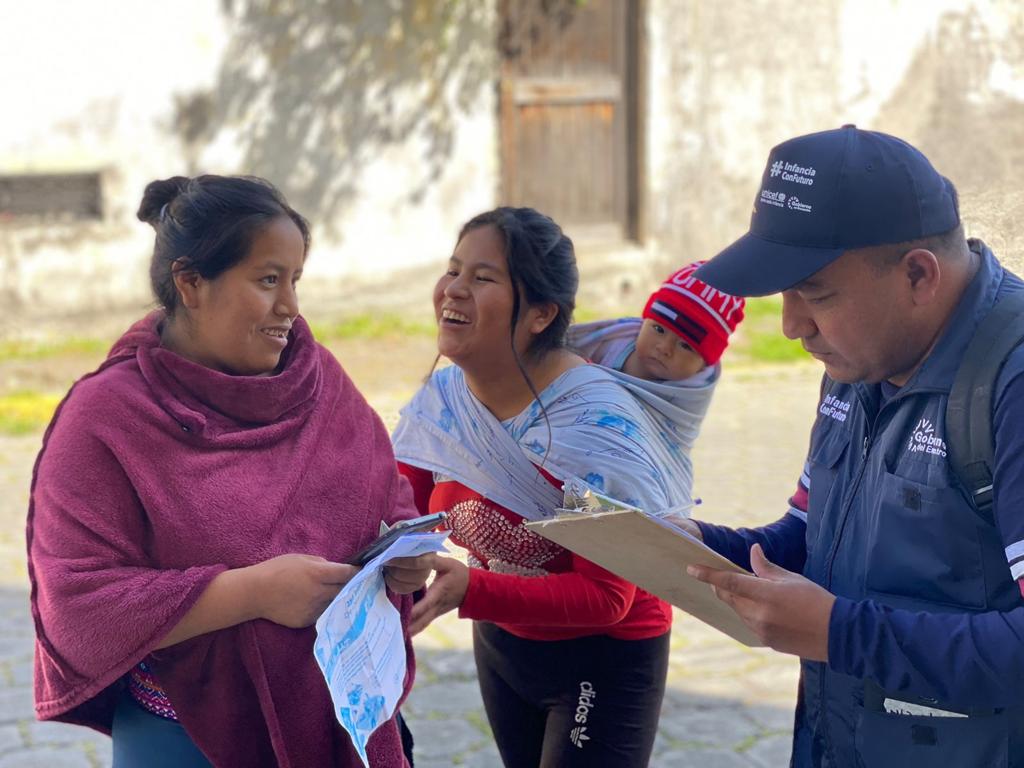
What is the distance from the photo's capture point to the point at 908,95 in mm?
12945

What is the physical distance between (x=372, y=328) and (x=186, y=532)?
8730 mm

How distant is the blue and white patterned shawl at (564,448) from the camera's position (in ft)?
9.32

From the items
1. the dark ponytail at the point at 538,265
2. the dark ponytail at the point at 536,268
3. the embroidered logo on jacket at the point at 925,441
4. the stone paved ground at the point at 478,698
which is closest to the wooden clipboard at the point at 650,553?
the embroidered logo on jacket at the point at 925,441

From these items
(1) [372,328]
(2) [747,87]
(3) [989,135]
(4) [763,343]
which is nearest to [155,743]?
(3) [989,135]

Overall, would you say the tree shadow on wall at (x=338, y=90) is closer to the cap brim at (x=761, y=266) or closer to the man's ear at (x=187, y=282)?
the man's ear at (x=187, y=282)

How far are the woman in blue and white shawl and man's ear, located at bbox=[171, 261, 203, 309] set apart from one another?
65 centimetres

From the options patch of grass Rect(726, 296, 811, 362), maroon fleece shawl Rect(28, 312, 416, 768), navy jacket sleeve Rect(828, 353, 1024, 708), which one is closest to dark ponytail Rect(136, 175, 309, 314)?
maroon fleece shawl Rect(28, 312, 416, 768)

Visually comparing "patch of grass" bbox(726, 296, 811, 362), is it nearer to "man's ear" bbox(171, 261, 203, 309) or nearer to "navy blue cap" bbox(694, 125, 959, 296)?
"man's ear" bbox(171, 261, 203, 309)

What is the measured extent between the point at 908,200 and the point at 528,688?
153cm

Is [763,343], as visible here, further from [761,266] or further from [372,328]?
[761,266]

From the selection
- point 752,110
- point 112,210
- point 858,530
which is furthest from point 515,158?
point 858,530

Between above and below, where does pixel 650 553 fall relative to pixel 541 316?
below

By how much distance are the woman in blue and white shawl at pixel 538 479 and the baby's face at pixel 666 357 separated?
5.4 inches

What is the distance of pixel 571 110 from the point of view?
12.0m
